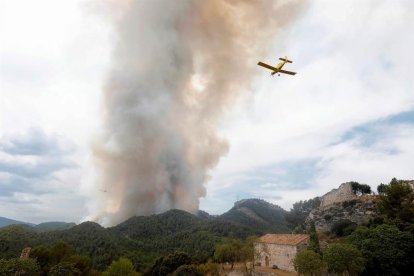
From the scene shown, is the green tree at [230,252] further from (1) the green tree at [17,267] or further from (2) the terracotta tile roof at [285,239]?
(1) the green tree at [17,267]

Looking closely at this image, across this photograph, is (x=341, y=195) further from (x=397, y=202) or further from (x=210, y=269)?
(x=210, y=269)

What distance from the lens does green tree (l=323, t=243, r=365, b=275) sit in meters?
38.2

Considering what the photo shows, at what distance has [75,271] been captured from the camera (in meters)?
47.2

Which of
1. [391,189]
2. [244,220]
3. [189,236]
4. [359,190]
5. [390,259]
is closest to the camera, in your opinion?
[390,259]

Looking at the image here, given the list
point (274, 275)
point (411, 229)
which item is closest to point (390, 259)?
point (411, 229)

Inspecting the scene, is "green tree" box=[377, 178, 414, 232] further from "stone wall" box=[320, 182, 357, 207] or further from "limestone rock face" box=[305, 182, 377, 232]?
"stone wall" box=[320, 182, 357, 207]

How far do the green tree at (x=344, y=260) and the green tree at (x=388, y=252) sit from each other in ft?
12.1

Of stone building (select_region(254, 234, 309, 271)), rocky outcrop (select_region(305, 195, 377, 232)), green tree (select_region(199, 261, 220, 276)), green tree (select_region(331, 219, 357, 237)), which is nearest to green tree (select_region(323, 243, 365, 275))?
stone building (select_region(254, 234, 309, 271))

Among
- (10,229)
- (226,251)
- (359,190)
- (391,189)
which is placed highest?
(359,190)

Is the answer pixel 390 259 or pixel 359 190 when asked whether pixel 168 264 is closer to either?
pixel 390 259

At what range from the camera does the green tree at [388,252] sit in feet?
133

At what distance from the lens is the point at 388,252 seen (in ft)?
135

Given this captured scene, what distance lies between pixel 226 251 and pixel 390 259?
25.9 meters

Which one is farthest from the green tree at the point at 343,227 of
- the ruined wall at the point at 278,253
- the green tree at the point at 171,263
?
the green tree at the point at 171,263
